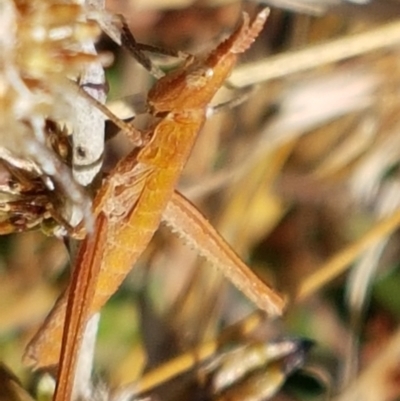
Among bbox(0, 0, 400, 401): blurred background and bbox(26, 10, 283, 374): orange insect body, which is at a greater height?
bbox(26, 10, 283, 374): orange insect body

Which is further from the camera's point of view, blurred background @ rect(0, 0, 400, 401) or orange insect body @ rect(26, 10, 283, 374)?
blurred background @ rect(0, 0, 400, 401)

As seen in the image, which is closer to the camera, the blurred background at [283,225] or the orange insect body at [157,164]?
the orange insect body at [157,164]

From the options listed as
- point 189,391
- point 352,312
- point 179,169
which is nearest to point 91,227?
point 179,169

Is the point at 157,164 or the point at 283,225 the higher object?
the point at 157,164

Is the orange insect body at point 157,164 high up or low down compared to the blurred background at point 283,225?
up
